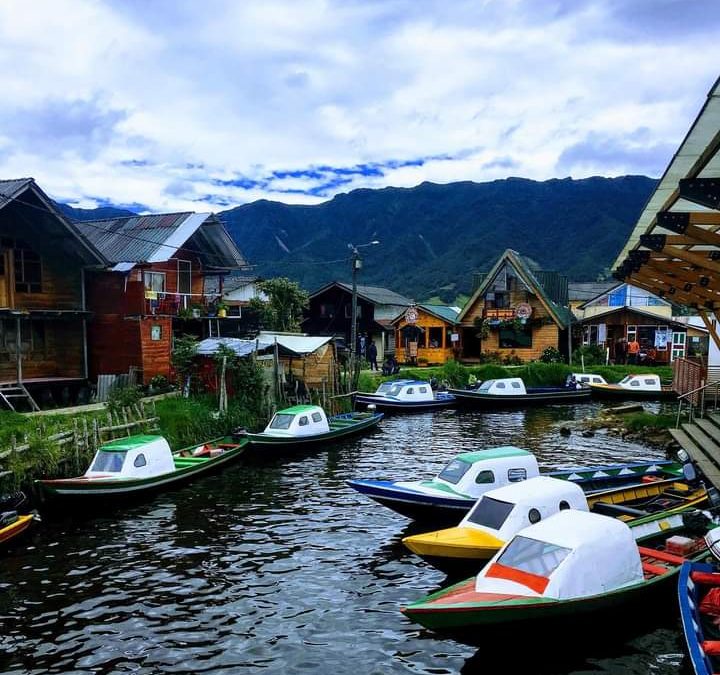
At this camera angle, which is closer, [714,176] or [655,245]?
[714,176]

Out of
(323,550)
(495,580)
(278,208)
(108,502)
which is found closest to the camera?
(495,580)

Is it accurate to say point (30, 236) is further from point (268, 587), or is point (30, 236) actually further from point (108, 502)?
point (268, 587)

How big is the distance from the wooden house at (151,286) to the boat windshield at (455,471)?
20.9 meters

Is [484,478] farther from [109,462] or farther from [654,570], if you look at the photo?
[109,462]

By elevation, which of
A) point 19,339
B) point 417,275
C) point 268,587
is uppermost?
point 417,275

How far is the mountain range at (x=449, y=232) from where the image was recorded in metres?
131

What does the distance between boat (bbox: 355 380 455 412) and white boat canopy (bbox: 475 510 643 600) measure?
26.1 metres

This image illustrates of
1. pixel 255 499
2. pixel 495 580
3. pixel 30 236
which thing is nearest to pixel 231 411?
pixel 255 499

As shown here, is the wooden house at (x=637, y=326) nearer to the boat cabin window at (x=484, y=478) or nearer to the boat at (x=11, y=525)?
the boat cabin window at (x=484, y=478)

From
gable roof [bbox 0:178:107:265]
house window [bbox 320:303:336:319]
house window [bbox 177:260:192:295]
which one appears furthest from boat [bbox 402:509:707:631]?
house window [bbox 320:303:336:319]

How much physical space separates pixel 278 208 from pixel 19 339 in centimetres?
17226

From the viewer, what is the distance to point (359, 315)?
57.8m

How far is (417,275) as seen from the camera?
442 feet

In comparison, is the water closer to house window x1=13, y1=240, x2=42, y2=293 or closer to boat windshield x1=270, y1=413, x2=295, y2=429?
boat windshield x1=270, y1=413, x2=295, y2=429
